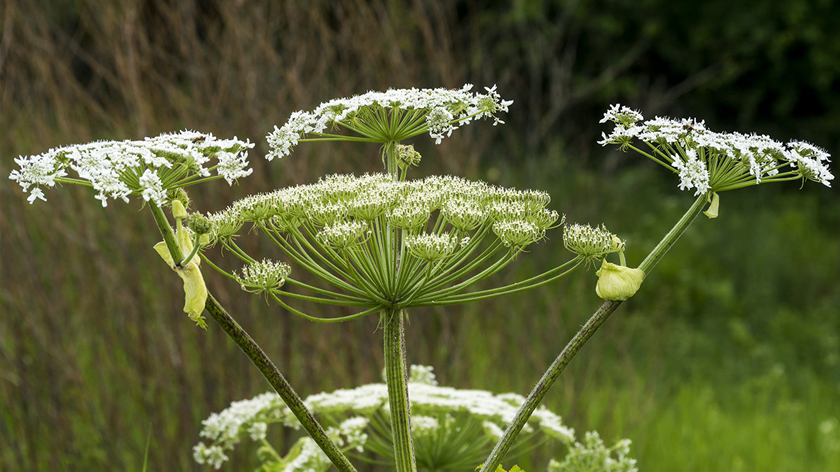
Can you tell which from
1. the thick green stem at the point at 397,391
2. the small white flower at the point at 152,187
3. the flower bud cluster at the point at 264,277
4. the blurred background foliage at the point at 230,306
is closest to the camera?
the small white flower at the point at 152,187

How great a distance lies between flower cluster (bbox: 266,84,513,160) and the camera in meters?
1.51

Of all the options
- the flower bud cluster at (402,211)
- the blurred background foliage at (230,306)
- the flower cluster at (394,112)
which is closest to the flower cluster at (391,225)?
the flower bud cluster at (402,211)

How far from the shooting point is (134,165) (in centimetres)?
120

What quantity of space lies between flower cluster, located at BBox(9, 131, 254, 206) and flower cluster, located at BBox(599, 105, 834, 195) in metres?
0.70

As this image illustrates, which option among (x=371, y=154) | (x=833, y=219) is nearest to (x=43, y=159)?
(x=371, y=154)

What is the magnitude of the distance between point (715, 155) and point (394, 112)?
619mm

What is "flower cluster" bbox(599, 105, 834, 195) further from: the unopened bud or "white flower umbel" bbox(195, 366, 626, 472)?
"white flower umbel" bbox(195, 366, 626, 472)

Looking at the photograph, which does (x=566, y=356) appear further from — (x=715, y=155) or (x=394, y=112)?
(x=394, y=112)

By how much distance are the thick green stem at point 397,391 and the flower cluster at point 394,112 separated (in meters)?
0.37

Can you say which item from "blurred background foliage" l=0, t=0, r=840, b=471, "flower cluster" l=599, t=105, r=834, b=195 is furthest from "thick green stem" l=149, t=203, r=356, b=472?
"blurred background foliage" l=0, t=0, r=840, b=471

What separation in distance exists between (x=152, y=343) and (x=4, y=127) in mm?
1782

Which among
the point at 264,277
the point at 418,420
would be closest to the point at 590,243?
the point at 264,277

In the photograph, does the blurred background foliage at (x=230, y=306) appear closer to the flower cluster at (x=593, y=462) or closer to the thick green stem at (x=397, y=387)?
the flower cluster at (x=593, y=462)

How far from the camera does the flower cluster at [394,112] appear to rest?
59.5 inches
